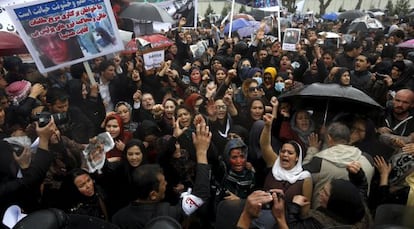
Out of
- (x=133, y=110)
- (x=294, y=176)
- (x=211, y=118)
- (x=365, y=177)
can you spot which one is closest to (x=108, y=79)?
(x=133, y=110)

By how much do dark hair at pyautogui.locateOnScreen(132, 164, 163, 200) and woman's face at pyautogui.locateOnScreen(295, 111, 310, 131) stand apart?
1.67 metres

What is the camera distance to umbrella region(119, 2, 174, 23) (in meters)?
7.71

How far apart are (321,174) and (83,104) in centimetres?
281

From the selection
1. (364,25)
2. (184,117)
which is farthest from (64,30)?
(364,25)

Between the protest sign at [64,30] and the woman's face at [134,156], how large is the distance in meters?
1.40

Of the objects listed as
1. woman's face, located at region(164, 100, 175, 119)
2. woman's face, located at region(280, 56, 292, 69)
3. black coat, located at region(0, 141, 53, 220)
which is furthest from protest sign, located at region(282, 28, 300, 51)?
black coat, located at region(0, 141, 53, 220)

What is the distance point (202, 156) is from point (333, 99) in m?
1.66

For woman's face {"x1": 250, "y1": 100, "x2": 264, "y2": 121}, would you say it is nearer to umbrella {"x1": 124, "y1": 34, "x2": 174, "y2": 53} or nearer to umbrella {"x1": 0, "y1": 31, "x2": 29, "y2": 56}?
umbrella {"x1": 124, "y1": 34, "x2": 174, "y2": 53}

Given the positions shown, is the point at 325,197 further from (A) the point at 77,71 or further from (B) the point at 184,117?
(A) the point at 77,71

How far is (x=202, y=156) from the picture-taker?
107 inches

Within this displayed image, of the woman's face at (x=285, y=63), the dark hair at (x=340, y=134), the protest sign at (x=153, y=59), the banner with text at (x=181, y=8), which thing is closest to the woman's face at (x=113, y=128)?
the dark hair at (x=340, y=134)

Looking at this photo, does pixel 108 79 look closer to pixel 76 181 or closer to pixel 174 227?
pixel 76 181

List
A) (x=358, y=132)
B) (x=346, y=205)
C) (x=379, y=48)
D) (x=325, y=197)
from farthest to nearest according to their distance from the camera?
1. (x=379, y=48)
2. (x=358, y=132)
3. (x=325, y=197)
4. (x=346, y=205)

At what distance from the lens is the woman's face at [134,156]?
10.3 ft
